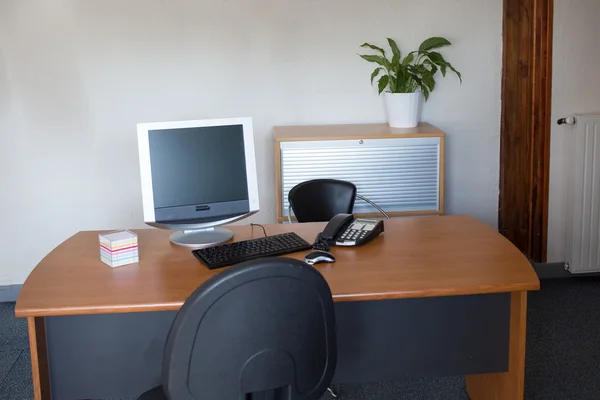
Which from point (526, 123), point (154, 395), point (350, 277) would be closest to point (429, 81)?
point (526, 123)

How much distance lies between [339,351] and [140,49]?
2.73 meters

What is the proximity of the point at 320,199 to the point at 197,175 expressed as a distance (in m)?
1.02

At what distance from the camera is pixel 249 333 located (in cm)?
189

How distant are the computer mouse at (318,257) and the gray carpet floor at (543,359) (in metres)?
1.03

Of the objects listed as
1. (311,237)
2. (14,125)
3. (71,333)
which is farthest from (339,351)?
(14,125)

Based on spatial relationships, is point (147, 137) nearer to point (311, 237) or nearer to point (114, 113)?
point (311, 237)

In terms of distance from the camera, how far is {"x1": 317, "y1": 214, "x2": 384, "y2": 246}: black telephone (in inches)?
114

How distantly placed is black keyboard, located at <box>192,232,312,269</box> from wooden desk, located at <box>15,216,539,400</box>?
4 cm

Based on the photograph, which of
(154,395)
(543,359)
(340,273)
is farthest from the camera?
(543,359)

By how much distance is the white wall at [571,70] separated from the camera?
4.62 m

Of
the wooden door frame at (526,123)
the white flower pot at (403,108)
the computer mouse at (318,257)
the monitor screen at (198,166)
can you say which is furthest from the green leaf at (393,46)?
the computer mouse at (318,257)

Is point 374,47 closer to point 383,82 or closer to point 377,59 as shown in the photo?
point 377,59

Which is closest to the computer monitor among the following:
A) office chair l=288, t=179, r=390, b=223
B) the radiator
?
office chair l=288, t=179, r=390, b=223

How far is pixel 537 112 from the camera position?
460cm
